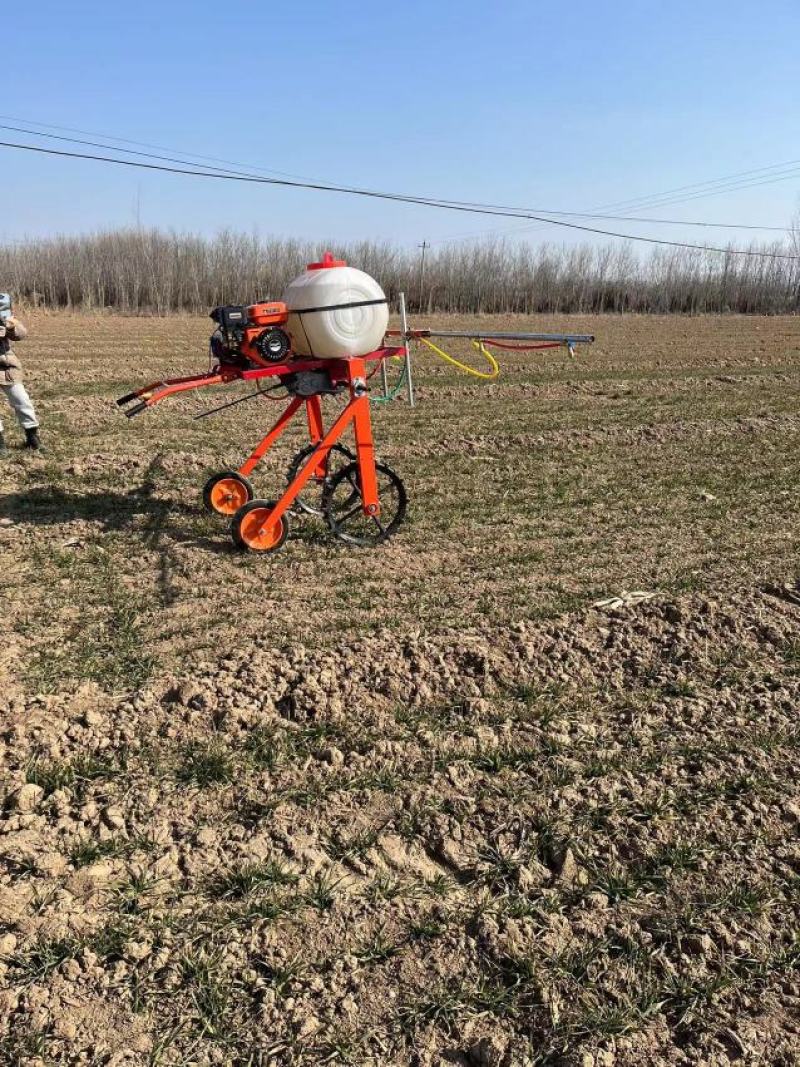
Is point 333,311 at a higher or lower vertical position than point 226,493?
higher

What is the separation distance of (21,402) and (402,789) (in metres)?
7.59

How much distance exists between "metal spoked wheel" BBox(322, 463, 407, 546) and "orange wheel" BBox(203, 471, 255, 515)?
0.88 metres

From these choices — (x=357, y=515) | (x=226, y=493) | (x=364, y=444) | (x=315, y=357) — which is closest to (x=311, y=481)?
(x=357, y=515)

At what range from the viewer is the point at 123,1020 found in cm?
250

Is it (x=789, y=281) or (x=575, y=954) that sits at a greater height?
(x=789, y=281)

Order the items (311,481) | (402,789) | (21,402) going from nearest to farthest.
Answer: (402,789), (311,481), (21,402)

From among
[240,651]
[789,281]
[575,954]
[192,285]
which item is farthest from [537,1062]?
[789,281]

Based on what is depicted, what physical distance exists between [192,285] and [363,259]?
1097cm

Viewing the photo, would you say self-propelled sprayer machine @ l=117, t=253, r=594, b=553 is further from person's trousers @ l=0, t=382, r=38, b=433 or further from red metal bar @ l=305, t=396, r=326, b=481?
person's trousers @ l=0, t=382, r=38, b=433

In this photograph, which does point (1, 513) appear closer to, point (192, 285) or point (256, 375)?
point (256, 375)

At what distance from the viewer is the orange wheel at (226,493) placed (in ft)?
23.3

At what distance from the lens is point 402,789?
11.8 ft

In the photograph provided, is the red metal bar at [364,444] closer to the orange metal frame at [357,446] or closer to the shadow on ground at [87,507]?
the orange metal frame at [357,446]

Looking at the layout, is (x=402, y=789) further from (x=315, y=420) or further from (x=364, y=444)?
(x=315, y=420)
